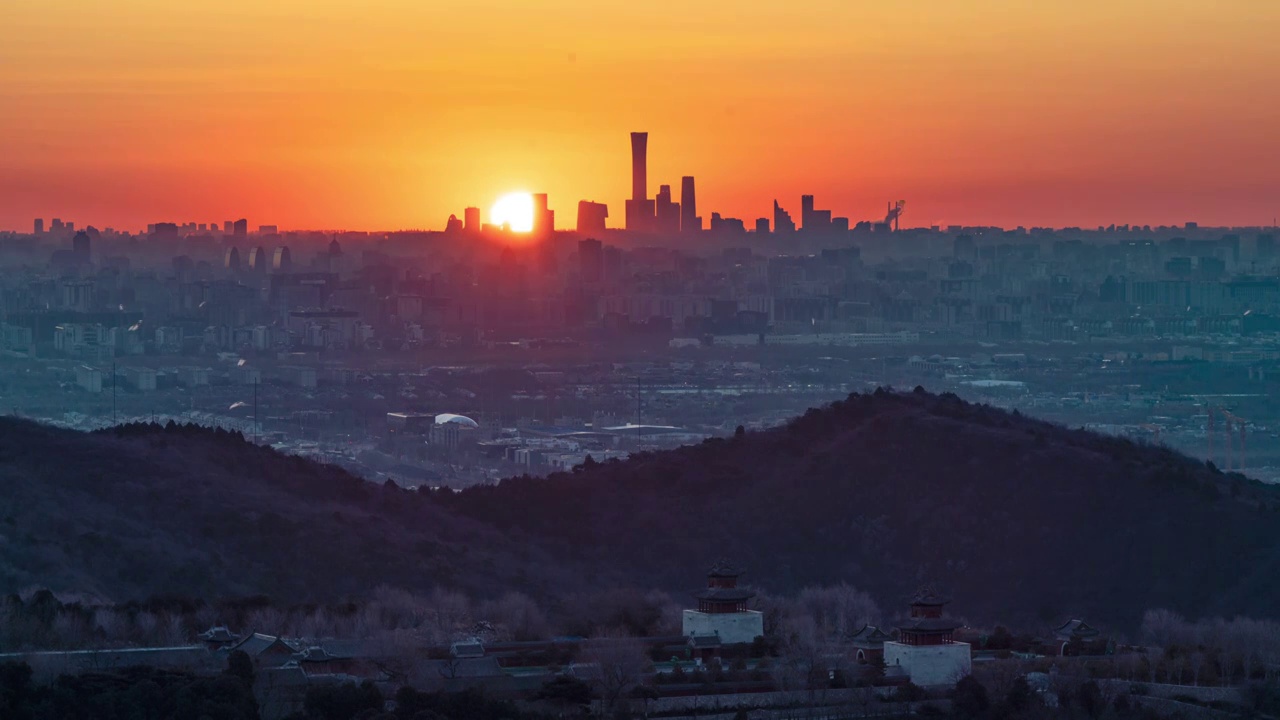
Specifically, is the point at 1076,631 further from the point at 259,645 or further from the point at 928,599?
the point at 259,645

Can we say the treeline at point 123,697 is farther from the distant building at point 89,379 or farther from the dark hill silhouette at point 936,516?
the distant building at point 89,379

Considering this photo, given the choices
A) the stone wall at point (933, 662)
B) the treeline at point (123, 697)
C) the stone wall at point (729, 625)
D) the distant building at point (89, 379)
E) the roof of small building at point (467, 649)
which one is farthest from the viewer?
the distant building at point (89, 379)

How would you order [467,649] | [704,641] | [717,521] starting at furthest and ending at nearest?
[717,521] < [704,641] < [467,649]

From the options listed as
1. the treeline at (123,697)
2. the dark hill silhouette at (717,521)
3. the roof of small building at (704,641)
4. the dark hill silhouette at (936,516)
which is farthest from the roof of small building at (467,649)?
the dark hill silhouette at (936,516)

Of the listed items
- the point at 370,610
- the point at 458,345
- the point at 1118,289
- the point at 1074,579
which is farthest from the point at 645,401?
the point at 370,610

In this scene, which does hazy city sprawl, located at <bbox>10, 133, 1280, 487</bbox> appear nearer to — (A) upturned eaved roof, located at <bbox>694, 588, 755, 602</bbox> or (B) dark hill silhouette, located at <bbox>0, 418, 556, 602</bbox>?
(B) dark hill silhouette, located at <bbox>0, 418, 556, 602</bbox>

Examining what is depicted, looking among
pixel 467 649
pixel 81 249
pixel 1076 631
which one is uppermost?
pixel 81 249

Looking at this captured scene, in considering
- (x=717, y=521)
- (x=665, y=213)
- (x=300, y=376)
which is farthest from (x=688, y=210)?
(x=717, y=521)
